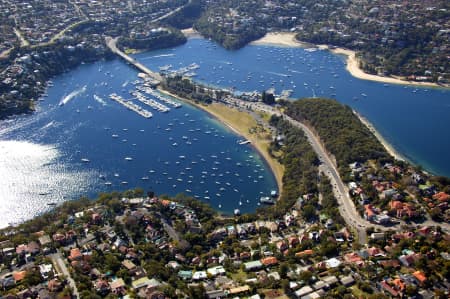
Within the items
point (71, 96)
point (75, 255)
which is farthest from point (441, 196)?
point (71, 96)

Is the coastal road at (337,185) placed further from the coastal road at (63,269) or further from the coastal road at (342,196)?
the coastal road at (63,269)

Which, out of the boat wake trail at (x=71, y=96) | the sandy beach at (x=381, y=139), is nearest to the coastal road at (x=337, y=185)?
the sandy beach at (x=381, y=139)

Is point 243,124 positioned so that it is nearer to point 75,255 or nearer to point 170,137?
point 170,137

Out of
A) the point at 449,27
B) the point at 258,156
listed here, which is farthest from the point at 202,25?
the point at 258,156

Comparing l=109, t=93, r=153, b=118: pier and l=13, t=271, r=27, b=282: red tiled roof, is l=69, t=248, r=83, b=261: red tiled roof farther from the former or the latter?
l=109, t=93, r=153, b=118: pier

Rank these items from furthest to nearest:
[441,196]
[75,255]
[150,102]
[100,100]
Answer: [100,100] → [150,102] → [441,196] → [75,255]

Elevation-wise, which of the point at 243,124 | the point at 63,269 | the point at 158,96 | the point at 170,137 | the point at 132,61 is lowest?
the point at 63,269
